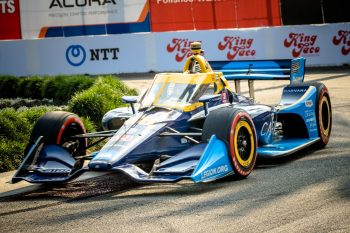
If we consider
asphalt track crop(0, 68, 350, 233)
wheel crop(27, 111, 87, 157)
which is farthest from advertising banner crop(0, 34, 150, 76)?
asphalt track crop(0, 68, 350, 233)

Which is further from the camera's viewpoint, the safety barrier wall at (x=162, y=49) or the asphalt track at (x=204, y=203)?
the safety barrier wall at (x=162, y=49)

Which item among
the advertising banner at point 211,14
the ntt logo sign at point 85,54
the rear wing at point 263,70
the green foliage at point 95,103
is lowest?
the green foliage at point 95,103

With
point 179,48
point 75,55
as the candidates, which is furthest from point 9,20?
point 179,48

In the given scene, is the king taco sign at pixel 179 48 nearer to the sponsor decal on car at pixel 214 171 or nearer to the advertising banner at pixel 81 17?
the advertising banner at pixel 81 17

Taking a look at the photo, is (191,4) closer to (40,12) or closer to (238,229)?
(40,12)

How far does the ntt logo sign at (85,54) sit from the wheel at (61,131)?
1380 centimetres

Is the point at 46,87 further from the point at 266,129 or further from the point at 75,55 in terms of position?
the point at 266,129

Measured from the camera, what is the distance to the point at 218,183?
945 centimetres

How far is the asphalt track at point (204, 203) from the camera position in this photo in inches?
296

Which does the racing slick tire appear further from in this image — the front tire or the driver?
the driver

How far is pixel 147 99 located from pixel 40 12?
16.7 meters

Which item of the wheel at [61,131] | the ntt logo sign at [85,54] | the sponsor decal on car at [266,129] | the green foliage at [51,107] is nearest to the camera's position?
the wheel at [61,131]

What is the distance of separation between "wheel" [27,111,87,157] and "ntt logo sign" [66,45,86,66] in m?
14.1

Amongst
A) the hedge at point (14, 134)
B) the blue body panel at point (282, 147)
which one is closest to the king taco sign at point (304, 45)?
the hedge at point (14, 134)
